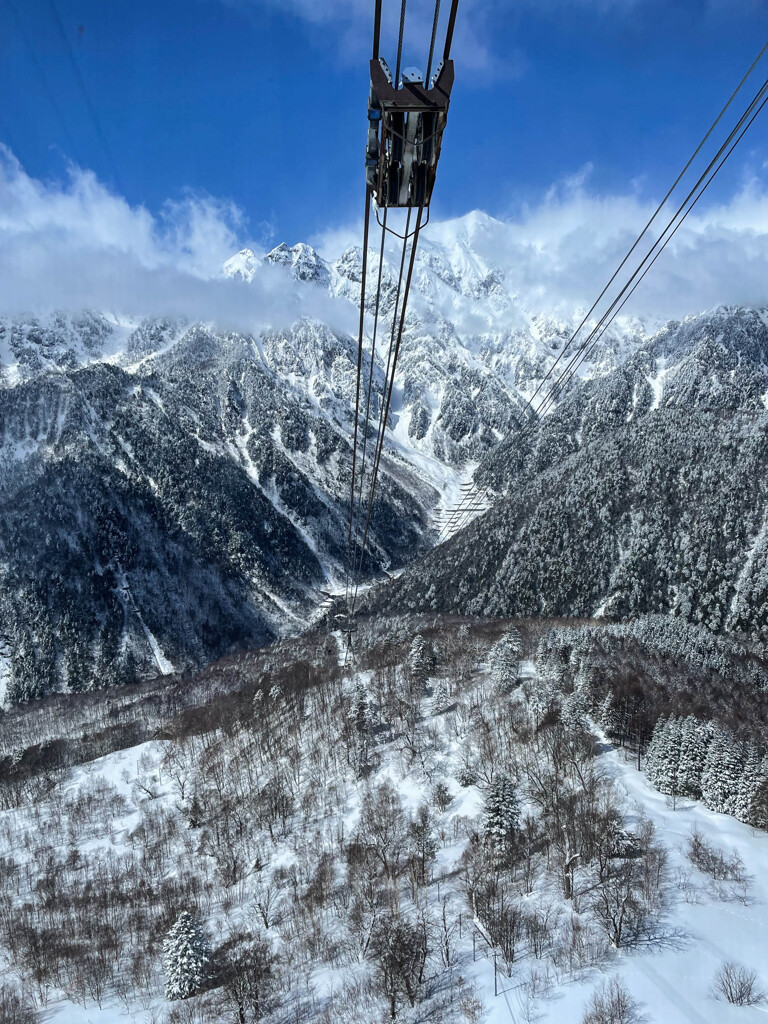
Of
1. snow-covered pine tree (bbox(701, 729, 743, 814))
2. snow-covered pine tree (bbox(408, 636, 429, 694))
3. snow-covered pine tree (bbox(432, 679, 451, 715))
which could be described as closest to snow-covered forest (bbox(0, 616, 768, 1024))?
snow-covered pine tree (bbox(701, 729, 743, 814))

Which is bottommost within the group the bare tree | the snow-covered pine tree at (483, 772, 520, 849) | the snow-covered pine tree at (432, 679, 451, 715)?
the bare tree

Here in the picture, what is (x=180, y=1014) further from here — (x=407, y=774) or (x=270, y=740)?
(x=270, y=740)

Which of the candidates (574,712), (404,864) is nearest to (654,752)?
(574,712)

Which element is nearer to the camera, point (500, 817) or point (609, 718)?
point (500, 817)

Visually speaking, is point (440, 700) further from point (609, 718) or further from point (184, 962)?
point (184, 962)

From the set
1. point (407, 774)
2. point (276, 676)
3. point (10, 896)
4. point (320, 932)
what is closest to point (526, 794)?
point (407, 774)

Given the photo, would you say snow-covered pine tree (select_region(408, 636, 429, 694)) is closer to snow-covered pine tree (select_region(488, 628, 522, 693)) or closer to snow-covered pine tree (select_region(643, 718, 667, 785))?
snow-covered pine tree (select_region(488, 628, 522, 693))

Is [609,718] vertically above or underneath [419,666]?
underneath
